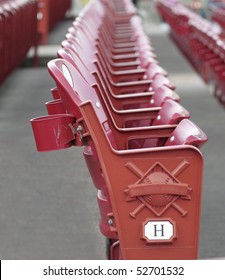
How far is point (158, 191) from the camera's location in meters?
1.33

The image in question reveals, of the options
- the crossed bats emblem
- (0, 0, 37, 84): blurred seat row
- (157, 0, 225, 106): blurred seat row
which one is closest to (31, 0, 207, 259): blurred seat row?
the crossed bats emblem

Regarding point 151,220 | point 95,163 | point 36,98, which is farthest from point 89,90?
point 36,98

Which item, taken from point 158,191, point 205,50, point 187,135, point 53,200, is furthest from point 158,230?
point 205,50

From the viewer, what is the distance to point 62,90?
131 cm

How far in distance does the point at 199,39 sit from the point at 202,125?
1224 mm

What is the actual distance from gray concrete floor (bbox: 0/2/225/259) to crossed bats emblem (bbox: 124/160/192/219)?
0.23 m

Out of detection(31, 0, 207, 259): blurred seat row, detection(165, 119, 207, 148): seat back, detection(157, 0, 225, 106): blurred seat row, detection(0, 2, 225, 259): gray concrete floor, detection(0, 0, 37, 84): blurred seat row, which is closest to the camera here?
detection(31, 0, 207, 259): blurred seat row

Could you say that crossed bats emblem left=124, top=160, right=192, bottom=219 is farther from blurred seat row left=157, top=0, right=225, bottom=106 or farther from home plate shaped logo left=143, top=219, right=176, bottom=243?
blurred seat row left=157, top=0, right=225, bottom=106

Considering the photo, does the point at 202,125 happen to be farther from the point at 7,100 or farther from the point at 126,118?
the point at 126,118

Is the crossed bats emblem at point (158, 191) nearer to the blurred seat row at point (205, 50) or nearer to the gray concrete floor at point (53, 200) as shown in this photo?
the gray concrete floor at point (53, 200)

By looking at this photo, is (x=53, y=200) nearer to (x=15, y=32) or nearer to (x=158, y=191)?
(x=158, y=191)

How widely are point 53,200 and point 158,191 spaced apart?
1.91 feet

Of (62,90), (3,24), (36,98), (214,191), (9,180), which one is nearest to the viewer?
(62,90)

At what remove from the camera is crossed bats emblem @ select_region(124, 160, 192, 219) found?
4.38 ft
